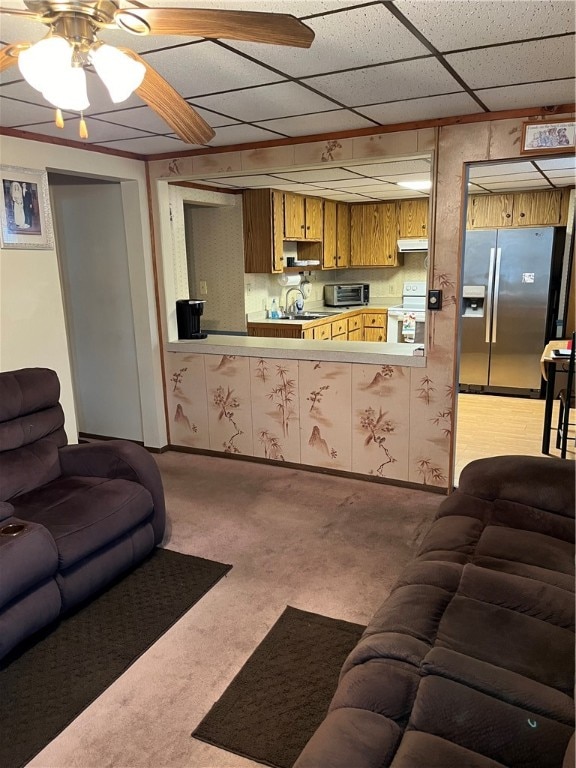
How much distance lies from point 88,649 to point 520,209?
5.82 metres

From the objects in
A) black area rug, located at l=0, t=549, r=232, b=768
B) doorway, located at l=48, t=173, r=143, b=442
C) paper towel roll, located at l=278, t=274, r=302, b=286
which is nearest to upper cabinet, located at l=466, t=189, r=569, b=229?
paper towel roll, located at l=278, t=274, r=302, b=286

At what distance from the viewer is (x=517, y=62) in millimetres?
2193

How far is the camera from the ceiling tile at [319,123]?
300 centimetres

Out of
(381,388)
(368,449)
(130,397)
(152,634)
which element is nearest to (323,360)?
(381,388)

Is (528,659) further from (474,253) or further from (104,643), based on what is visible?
(474,253)

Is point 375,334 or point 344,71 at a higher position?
point 344,71

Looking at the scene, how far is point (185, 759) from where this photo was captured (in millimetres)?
1736

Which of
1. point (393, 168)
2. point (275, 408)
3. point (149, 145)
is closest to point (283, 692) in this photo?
point (275, 408)

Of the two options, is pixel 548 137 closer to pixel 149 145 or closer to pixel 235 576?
pixel 149 145

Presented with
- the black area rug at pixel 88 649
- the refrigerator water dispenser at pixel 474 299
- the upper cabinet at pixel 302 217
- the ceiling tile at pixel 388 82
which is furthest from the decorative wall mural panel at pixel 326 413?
the refrigerator water dispenser at pixel 474 299

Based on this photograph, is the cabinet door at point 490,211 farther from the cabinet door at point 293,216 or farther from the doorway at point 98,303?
the doorway at point 98,303

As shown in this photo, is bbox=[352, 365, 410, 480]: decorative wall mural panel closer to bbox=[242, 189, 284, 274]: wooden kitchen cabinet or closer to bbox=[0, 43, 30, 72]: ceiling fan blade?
bbox=[242, 189, 284, 274]: wooden kitchen cabinet

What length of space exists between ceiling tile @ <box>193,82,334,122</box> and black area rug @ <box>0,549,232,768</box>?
229 centimetres

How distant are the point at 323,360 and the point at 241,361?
67cm
